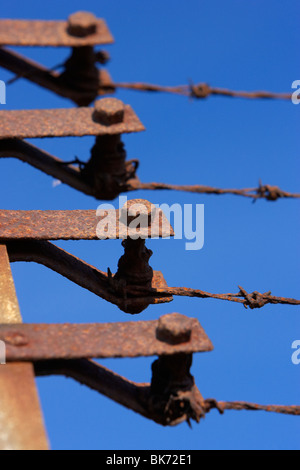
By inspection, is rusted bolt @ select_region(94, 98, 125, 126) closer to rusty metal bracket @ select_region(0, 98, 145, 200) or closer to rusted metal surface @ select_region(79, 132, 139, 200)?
rusty metal bracket @ select_region(0, 98, 145, 200)

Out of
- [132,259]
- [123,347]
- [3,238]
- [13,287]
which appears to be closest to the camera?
[123,347]

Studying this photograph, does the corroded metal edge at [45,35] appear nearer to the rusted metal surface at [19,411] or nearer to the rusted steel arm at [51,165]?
the rusted steel arm at [51,165]

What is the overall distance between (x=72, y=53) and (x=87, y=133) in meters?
0.90

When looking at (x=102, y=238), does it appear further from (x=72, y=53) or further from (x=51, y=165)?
(x=72, y=53)

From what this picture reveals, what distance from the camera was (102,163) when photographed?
11227mm

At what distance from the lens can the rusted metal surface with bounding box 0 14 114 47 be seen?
29.9 ft

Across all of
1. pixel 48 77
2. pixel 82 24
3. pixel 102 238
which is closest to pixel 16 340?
pixel 102 238

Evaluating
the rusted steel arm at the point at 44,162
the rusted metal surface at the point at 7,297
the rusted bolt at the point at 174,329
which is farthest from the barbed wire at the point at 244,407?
the rusted steel arm at the point at 44,162

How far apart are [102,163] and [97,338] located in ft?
8.99

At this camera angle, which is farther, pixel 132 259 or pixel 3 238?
pixel 132 259

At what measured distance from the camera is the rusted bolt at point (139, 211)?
10.9 m

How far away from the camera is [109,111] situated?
10305 millimetres
